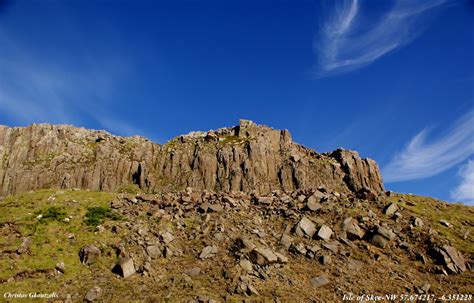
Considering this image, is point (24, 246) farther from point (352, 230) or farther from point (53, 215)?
point (352, 230)

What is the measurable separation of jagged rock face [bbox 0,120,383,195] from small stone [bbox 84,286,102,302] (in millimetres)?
51641

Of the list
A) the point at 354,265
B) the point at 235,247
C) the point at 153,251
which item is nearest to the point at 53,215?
the point at 153,251

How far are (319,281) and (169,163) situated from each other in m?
58.6

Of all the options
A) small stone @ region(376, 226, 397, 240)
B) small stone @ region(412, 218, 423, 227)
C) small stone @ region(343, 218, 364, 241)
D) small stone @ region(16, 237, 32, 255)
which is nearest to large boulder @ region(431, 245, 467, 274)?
small stone @ region(376, 226, 397, 240)

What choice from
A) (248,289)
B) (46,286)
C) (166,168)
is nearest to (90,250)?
(46,286)

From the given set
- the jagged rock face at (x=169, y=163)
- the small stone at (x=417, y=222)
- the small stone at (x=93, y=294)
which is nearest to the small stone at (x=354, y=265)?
the small stone at (x=417, y=222)

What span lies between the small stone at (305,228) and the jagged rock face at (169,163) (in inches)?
1685

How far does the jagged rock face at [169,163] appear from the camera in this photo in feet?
244

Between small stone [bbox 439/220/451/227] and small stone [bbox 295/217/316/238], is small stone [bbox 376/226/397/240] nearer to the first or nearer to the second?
Result: small stone [bbox 295/217/316/238]

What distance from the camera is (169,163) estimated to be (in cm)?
7819

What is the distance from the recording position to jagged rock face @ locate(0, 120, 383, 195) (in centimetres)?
7431

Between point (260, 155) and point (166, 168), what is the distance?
69.9 feet

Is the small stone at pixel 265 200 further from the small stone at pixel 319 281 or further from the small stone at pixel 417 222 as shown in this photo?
the small stone at pixel 417 222

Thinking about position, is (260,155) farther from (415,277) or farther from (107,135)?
(415,277)
